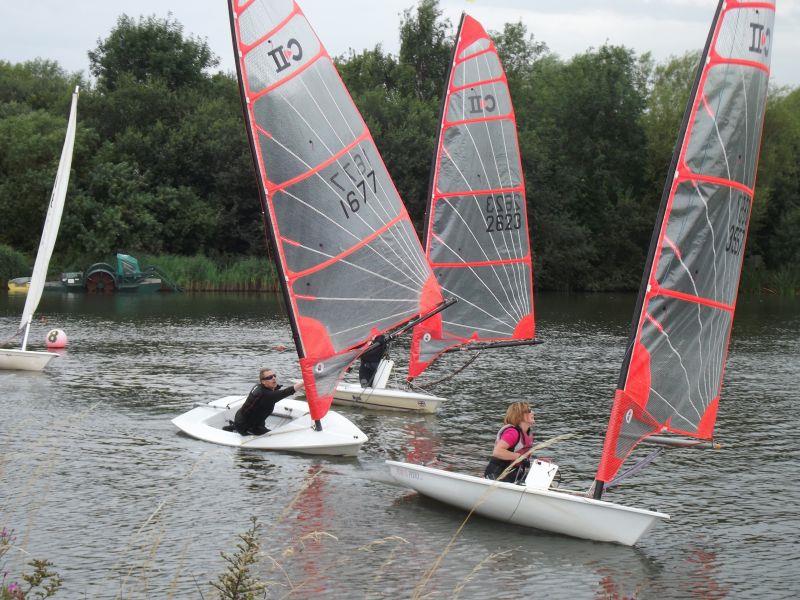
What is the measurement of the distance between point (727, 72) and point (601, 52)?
63503 mm

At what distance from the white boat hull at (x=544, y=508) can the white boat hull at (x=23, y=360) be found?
1493cm

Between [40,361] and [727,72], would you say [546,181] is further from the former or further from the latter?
[727,72]

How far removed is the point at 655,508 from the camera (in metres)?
15.2

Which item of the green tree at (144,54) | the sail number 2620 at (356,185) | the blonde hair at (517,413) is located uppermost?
the green tree at (144,54)

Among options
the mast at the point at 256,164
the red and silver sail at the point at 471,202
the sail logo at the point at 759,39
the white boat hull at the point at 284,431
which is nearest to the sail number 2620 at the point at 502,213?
the red and silver sail at the point at 471,202

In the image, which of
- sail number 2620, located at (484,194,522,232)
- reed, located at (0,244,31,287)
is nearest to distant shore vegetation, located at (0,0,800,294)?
reed, located at (0,244,31,287)

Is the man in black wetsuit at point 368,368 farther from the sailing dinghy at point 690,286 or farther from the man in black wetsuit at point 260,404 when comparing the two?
the sailing dinghy at point 690,286

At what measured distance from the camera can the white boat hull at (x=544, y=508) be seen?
12.8 m

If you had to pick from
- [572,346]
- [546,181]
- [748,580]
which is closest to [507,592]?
[748,580]

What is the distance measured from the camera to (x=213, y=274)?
199 ft

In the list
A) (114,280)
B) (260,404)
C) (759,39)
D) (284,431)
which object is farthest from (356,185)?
(114,280)

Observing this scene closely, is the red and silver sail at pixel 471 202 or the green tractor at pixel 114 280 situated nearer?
the red and silver sail at pixel 471 202

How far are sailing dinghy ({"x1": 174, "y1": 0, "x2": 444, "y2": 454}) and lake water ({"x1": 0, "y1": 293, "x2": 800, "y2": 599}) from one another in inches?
56.2

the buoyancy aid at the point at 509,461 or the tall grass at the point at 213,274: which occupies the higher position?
the tall grass at the point at 213,274
